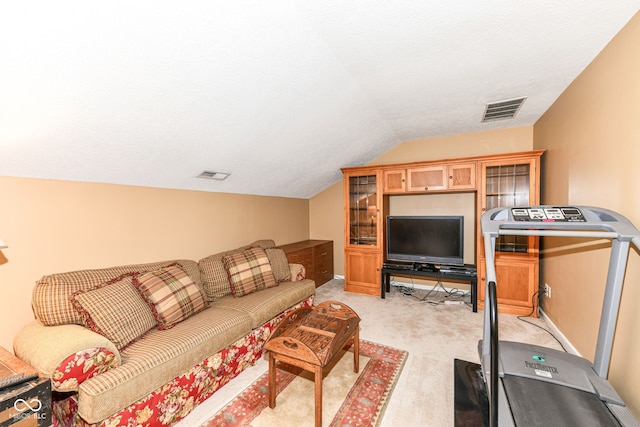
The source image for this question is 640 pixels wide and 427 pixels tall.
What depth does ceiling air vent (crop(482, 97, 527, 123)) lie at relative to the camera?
9.72 ft

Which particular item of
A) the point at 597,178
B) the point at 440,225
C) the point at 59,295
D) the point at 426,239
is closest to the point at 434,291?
the point at 426,239

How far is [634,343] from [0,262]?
165 inches

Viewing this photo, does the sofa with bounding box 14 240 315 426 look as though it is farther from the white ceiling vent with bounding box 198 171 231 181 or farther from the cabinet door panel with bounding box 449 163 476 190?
the cabinet door panel with bounding box 449 163 476 190

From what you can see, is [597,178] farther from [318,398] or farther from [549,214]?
[318,398]

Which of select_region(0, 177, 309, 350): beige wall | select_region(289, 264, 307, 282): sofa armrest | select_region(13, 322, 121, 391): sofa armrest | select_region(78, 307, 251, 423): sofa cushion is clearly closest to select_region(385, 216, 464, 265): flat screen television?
select_region(289, 264, 307, 282): sofa armrest

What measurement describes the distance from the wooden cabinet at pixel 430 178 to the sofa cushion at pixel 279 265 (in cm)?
190

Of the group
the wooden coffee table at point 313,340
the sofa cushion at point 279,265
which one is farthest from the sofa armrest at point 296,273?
the wooden coffee table at point 313,340

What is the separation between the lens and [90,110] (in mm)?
1699

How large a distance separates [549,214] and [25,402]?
119 inches

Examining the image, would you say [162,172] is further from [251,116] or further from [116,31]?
[116,31]

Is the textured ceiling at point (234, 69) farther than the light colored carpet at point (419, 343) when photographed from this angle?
No

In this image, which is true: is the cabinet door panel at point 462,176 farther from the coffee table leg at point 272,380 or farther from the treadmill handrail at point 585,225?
the coffee table leg at point 272,380

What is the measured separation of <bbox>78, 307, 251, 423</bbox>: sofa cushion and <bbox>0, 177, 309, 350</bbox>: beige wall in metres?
0.90

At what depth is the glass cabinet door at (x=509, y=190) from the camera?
350 centimetres
